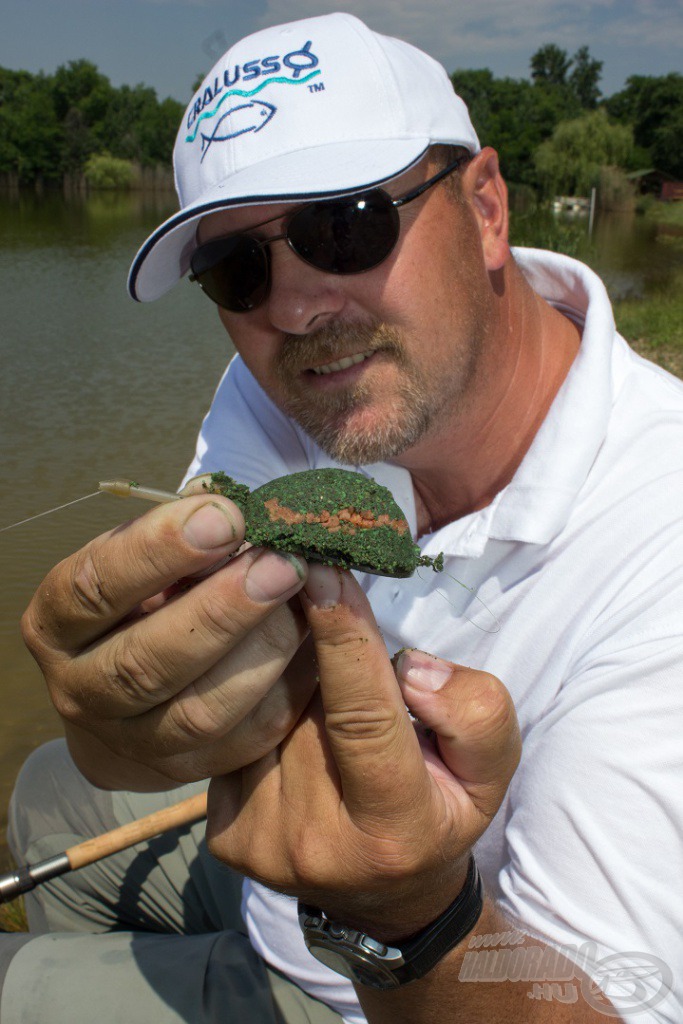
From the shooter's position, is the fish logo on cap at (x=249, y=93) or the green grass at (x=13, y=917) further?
the green grass at (x=13, y=917)

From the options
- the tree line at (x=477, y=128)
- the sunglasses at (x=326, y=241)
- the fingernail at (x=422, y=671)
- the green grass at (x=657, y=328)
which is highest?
the tree line at (x=477, y=128)

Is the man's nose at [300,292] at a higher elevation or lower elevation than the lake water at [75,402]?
higher

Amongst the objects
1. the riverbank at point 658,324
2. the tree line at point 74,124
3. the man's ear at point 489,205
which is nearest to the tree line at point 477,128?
the tree line at point 74,124

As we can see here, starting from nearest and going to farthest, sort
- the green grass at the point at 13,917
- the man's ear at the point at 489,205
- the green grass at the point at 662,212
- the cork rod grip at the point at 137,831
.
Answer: the man's ear at the point at 489,205
the cork rod grip at the point at 137,831
the green grass at the point at 13,917
the green grass at the point at 662,212

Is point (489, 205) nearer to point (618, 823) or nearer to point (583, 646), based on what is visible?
point (583, 646)

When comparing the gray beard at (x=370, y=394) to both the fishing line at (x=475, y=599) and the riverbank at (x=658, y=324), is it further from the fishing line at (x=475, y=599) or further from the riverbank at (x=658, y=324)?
the riverbank at (x=658, y=324)

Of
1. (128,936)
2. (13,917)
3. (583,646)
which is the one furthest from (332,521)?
(13,917)

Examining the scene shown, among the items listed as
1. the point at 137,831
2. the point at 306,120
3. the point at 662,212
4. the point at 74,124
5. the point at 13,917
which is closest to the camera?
the point at 306,120

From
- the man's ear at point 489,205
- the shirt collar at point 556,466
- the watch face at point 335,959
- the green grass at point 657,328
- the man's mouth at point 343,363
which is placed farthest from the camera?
the green grass at point 657,328
